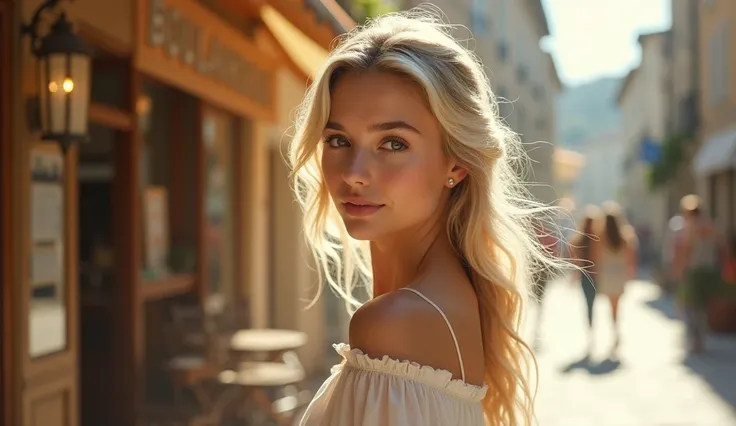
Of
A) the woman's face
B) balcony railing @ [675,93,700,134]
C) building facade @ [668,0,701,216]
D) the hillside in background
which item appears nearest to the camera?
the woman's face

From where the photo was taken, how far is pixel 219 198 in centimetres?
868

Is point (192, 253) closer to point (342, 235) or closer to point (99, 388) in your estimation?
point (99, 388)

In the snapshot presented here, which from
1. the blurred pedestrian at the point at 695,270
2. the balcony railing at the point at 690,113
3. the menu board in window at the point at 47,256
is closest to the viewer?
the menu board in window at the point at 47,256

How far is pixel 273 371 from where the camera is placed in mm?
6906

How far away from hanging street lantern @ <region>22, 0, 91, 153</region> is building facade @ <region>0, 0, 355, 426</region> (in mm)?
125

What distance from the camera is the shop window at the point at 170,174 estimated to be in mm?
7414

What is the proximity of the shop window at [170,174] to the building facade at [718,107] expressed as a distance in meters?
11.4

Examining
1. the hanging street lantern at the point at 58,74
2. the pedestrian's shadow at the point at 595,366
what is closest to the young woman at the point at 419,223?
the hanging street lantern at the point at 58,74

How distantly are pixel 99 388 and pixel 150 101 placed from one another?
7.65ft

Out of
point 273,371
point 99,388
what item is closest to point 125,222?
point 99,388

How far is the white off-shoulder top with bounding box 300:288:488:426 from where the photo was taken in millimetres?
1598

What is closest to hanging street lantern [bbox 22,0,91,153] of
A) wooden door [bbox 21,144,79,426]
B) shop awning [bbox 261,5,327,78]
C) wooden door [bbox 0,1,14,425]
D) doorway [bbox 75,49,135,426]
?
wooden door [bbox 0,1,14,425]

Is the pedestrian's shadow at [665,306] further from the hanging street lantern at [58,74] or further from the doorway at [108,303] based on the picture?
the hanging street lantern at [58,74]

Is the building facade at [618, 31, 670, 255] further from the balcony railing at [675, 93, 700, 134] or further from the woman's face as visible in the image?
the woman's face
